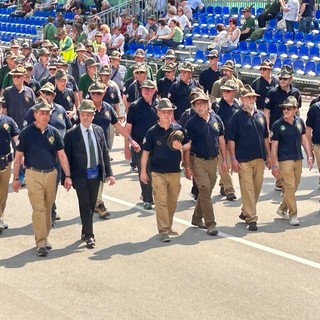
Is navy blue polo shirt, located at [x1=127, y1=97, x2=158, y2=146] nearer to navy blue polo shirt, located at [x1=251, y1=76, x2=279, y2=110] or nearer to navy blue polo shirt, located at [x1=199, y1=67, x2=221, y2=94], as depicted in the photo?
navy blue polo shirt, located at [x1=251, y1=76, x2=279, y2=110]

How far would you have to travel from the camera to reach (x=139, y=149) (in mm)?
12797

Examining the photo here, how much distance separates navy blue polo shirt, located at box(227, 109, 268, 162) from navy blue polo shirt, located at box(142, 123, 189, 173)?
812 mm

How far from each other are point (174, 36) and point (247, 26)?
7.04 feet

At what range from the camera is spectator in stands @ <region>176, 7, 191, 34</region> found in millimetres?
27861

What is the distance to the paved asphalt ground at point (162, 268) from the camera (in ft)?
29.0

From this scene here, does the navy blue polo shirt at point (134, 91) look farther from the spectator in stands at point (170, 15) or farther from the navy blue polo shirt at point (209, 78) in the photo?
the spectator in stands at point (170, 15)

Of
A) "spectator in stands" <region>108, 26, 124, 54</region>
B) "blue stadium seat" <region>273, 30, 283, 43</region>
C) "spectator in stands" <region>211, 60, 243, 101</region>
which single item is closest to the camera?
"spectator in stands" <region>211, 60, 243, 101</region>

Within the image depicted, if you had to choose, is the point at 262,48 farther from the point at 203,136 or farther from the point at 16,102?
the point at 203,136

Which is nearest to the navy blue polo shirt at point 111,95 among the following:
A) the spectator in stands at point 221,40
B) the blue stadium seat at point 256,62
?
the blue stadium seat at point 256,62

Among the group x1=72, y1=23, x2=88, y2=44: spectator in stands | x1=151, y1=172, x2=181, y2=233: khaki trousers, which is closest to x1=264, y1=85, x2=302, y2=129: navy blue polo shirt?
x1=151, y1=172, x2=181, y2=233: khaki trousers

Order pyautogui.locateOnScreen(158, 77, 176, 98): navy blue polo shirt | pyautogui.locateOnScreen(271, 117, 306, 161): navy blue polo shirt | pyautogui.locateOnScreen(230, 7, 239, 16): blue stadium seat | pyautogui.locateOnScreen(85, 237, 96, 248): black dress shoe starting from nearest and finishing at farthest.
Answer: pyautogui.locateOnScreen(85, 237, 96, 248): black dress shoe
pyautogui.locateOnScreen(271, 117, 306, 161): navy blue polo shirt
pyautogui.locateOnScreen(158, 77, 176, 98): navy blue polo shirt
pyautogui.locateOnScreen(230, 7, 239, 16): blue stadium seat

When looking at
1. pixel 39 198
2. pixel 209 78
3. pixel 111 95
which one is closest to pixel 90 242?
pixel 39 198

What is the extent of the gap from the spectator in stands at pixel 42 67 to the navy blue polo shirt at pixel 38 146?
22.9 ft

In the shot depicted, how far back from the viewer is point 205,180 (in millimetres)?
11586
